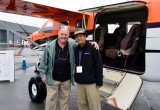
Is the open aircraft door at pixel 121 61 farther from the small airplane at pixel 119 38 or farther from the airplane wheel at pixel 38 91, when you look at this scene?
the airplane wheel at pixel 38 91

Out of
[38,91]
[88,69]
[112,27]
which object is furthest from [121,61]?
[88,69]

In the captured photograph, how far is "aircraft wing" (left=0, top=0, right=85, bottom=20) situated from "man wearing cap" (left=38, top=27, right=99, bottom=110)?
2.94 m

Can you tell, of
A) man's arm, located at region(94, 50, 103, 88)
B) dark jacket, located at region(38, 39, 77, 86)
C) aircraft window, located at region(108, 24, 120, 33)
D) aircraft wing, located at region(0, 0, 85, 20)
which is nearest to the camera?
man's arm, located at region(94, 50, 103, 88)

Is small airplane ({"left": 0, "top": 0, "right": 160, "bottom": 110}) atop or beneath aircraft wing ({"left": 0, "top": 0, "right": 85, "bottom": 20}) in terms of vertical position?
beneath

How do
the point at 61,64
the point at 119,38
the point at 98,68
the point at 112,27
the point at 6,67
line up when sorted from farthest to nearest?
the point at 6,67, the point at 112,27, the point at 119,38, the point at 61,64, the point at 98,68

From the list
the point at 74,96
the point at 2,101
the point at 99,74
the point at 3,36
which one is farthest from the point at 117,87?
the point at 3,36

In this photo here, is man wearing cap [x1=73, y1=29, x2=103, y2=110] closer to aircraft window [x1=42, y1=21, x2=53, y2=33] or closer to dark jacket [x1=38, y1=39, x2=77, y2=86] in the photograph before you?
dark jacket [x1=38, y1=39, x2=77, y2=86]

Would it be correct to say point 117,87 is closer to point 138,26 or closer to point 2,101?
point 138,26

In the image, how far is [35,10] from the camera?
7949 millimetres

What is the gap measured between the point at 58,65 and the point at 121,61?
252 centimetres

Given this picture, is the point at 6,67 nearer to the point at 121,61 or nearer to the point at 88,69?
the point at 121,61

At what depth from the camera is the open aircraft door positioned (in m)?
4.58

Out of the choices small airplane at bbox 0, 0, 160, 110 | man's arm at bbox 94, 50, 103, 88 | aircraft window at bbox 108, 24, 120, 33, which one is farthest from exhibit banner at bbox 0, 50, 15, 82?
man's arm at bbox 94, 50, 103, 88

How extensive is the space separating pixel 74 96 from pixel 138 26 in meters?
2.66
